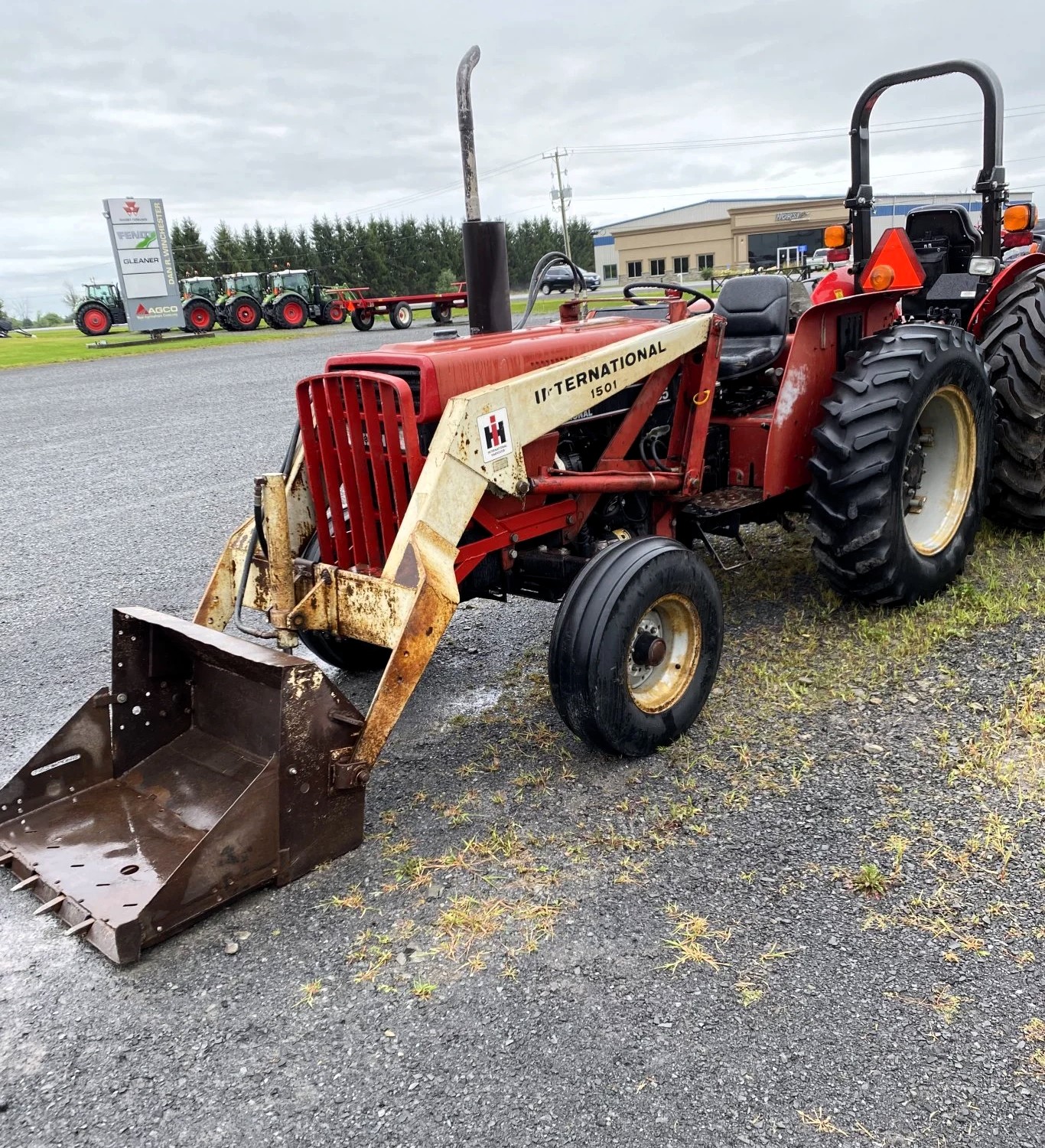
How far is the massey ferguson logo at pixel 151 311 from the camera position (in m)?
27.6

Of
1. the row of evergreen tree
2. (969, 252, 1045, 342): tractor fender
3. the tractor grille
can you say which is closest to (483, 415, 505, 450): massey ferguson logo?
the tractor grille

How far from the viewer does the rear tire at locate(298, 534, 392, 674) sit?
4129 mm

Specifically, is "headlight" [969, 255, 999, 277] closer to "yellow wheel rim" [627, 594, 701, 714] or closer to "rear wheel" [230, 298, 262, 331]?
"yellow wheel rim" [627, 594, 701, 714]

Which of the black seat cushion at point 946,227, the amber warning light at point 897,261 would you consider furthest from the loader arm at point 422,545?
the black seat cushion at point 946,227

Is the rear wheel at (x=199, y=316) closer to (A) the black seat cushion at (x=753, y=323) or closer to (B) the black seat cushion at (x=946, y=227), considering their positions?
(B) the black seat cushion at (x=946, y=227)

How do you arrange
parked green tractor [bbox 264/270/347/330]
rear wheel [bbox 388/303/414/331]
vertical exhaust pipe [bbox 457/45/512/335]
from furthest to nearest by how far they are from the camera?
1. parked green tractor [bbox 264/270/347/330]
2. rear wheel [bbox 388/303/414/331]
3. vertical exhaust pipe [bbox 457/45/512/335]

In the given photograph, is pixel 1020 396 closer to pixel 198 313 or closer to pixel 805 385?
pixel 805 385

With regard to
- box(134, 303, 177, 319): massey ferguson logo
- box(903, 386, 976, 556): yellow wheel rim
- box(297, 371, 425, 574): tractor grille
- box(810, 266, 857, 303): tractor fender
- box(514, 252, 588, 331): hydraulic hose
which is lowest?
box(134, 303, 177, 319): massey ferguson logo

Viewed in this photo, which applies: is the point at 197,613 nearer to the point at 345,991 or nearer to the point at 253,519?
the point at 253,519

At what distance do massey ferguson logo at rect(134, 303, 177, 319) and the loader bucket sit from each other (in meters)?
27.2

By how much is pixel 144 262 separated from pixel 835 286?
25.1 m

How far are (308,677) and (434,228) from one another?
5416 centimetres

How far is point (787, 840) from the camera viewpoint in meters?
2.91

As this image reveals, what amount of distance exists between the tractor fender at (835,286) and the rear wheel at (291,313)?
26.1m
